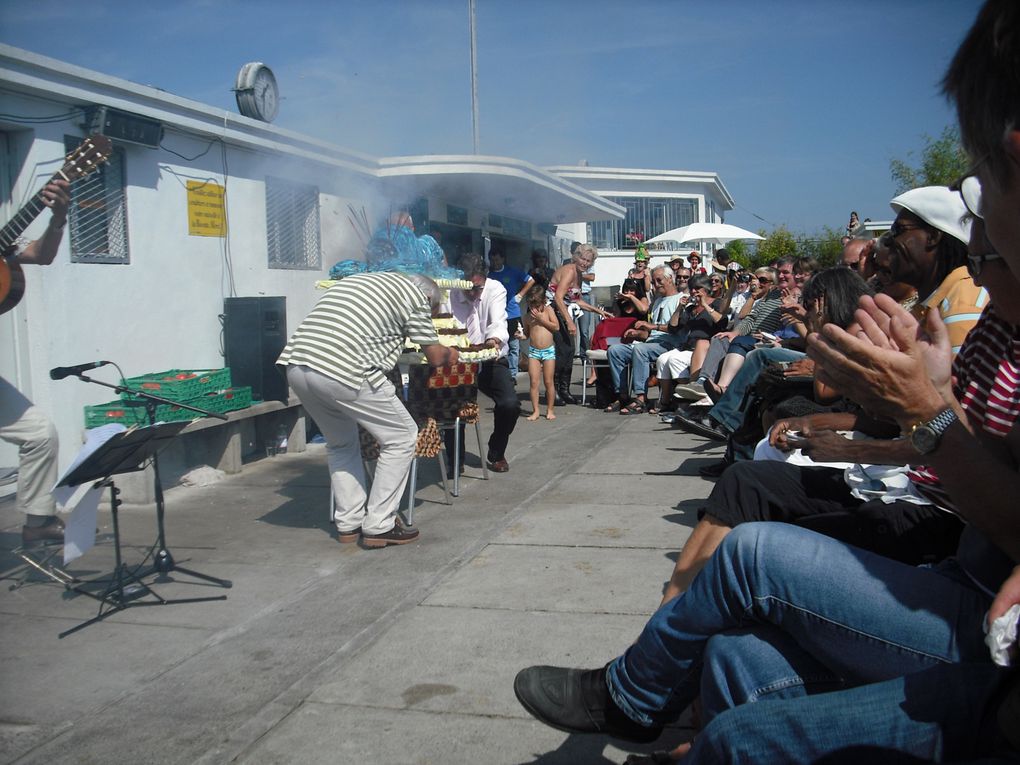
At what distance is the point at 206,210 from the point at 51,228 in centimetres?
260

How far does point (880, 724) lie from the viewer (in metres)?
1.64

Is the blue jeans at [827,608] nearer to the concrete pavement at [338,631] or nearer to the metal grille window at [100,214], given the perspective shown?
the concrete pavement at [338,631]

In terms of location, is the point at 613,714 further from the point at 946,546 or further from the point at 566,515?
the point at 566,515

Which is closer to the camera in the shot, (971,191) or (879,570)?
(879,570)

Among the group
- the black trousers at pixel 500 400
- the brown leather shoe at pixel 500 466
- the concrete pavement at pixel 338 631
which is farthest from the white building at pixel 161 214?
the brown leather shoe at pixel 500 466

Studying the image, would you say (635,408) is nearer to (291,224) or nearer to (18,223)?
(291,224)

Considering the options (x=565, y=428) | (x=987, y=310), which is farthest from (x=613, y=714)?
(x=565, y=428)

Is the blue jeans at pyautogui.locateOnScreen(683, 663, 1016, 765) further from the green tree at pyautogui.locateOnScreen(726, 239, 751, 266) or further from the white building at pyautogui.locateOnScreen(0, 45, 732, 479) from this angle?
the green tree at pyautogui.locateOnScreen(726, 239, 751, 266)

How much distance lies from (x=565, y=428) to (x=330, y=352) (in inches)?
193

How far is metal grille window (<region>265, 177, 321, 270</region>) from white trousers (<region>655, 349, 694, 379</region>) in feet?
13.0

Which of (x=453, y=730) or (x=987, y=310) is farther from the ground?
(x=987, y=310)

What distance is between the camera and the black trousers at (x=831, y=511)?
102 inches

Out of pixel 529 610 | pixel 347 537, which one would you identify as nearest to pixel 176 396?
pixel 347 537

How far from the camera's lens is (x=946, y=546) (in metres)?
2.56
